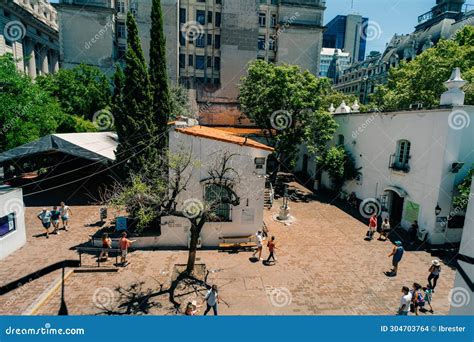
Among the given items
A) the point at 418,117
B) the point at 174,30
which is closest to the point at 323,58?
the point at 174,30

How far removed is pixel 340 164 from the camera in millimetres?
22703

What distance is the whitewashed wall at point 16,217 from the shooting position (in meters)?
12.5

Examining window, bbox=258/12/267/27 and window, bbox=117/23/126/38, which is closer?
window, bbox=117/23/126/38

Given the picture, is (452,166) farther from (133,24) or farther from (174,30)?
(174,30)

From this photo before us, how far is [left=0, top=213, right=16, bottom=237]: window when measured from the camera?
12.6 m

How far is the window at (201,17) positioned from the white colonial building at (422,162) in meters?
29.3

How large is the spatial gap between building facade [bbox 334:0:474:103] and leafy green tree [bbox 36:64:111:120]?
34983 millimetres

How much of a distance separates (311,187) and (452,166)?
1397cm

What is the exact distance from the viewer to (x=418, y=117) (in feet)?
53.9
